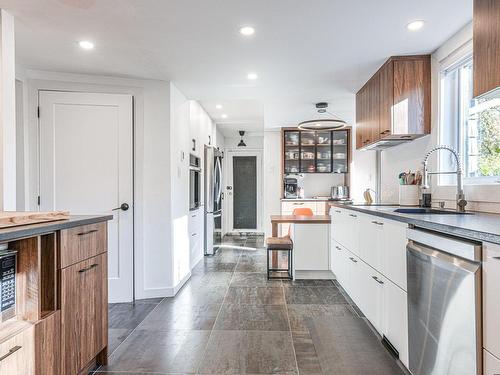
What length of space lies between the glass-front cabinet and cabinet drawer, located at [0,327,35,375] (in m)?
5.66

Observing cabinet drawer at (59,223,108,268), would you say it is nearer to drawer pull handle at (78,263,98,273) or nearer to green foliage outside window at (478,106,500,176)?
drawer pull handle at (78,263,98,273)

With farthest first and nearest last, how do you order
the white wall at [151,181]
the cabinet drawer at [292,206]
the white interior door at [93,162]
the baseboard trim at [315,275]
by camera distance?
the cabinet drawer at [292,206]
the baseboard trim at [315,275]
the white wall at [151,181]
the white interior door at [93,162]

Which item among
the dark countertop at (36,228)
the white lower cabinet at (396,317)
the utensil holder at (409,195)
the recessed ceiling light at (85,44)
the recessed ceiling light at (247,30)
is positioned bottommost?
the white lower cabinet at (396,317)

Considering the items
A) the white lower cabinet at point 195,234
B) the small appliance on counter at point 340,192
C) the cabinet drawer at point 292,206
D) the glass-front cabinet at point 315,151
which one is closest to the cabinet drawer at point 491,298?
the white lower cabinet at point 195,234

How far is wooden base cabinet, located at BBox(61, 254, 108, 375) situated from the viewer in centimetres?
162

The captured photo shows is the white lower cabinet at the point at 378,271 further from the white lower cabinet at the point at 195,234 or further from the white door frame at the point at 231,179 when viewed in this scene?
the white door frame at the point at 231,179

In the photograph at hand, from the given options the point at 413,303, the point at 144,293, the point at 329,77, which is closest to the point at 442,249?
the point at 413,303

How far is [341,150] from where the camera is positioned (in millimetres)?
6660

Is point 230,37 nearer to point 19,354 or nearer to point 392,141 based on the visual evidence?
point 392,141

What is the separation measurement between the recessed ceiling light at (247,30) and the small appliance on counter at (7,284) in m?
1.98

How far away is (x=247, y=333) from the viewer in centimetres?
249

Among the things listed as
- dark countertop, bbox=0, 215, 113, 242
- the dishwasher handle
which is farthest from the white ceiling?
the dishwasher handle

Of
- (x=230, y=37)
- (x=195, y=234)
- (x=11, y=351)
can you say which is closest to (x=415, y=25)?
(x=230, y=37)

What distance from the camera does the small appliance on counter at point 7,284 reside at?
1331 millimetres
